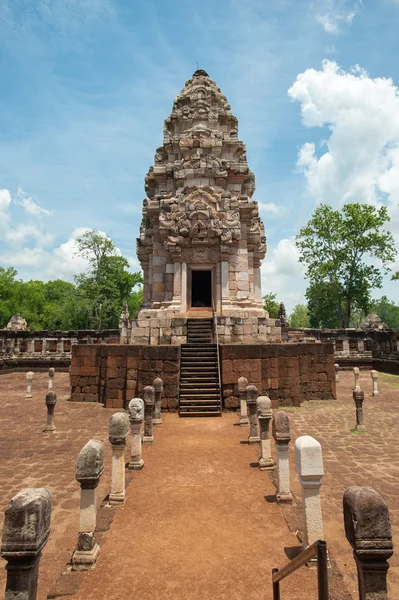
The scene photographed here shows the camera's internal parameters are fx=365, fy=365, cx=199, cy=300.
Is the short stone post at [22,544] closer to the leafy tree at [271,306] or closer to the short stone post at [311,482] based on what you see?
the short stone post at [311,482]

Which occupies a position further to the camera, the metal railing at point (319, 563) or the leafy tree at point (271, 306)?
the leafy tree at point (271, 306)

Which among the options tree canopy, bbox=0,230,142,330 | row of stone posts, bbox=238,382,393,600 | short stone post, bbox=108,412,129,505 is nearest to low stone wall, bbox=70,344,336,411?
row of stone posts, bbox=238,382,393,600

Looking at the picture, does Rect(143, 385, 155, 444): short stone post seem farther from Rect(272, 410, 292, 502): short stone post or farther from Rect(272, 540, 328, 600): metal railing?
Rect(272, 540, 328, 600): metal railing

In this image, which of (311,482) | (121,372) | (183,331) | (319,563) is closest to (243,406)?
(121,372)

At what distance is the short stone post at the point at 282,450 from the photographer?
4758mm

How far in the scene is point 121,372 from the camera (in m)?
11.7

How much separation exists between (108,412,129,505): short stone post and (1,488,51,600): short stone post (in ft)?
7.92

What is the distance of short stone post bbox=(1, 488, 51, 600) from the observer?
2311 millimetres

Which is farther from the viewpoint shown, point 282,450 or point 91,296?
point 91,296

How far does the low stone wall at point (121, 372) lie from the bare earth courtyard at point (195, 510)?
206 centimetres

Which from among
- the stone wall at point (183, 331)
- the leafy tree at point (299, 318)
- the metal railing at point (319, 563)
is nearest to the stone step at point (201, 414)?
the stone wall at point (183, 331)

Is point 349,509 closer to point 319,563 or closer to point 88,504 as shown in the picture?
point 319,563

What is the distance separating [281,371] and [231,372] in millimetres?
1738

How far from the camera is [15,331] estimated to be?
86.7 feet
